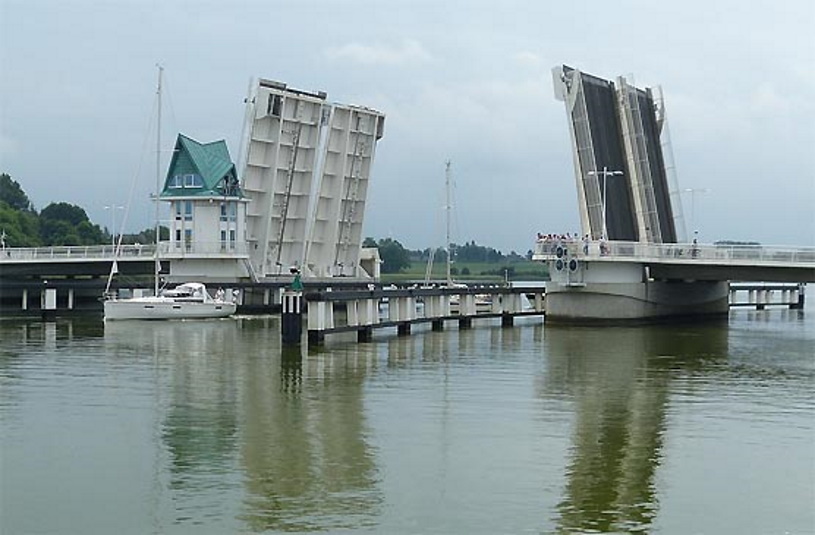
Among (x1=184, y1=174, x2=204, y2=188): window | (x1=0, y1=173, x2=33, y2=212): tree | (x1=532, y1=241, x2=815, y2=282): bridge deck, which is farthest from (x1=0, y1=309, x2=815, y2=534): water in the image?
(x1=0, y1=173, x2=33, y2=212): tree

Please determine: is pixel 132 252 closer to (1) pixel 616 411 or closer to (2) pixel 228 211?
(2) pixel 228 211

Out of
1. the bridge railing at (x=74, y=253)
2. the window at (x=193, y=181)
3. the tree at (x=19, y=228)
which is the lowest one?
the bridge railing at (x=74, y=253)

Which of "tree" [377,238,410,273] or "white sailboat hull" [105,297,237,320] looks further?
"tree" [377,238,410,273]

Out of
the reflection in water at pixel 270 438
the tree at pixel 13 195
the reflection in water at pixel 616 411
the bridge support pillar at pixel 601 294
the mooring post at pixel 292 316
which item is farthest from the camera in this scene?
the tree at pixel 13 195

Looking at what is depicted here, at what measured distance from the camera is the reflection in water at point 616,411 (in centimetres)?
1191

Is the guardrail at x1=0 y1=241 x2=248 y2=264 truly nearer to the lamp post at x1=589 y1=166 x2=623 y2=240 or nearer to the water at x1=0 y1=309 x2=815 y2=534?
the lamp post at x1=589 y1=166 x2=623 y2=240

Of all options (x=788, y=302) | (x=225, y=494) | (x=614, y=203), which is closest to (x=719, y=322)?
(x=614, y=203)

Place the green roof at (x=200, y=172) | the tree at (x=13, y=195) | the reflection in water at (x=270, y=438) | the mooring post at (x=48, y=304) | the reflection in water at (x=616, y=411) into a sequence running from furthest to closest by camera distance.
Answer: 1. the tree at (x=13, y=195)
2. the green roof at (x=200, y=172)
3. the mooring post at (x=48, y=304)
4. the reflection in water at (x=616, y=411)
5. the reflection in water at (x=270, y=438)

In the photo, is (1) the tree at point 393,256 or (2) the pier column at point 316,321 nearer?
(2) the pier column at point 316,321

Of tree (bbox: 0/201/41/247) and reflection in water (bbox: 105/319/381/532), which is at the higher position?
tree (bbox: 0/201/41/247)

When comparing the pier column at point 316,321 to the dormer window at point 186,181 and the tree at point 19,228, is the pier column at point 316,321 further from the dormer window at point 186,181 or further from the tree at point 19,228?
the tree at point 19,228

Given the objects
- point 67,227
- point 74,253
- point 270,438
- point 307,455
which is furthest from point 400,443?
point 67,227

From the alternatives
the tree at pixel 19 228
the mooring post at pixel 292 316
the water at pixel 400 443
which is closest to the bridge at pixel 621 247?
the water at pixel 400 443

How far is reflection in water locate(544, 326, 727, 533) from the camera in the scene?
469 inches
